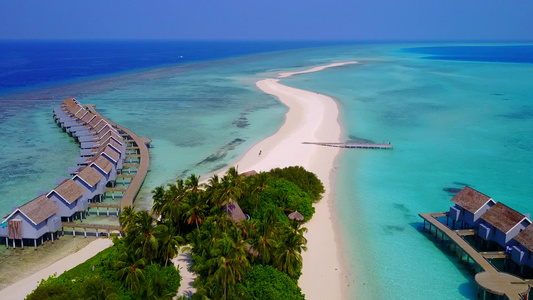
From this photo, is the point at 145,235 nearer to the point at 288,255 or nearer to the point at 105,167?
the point at 288,255

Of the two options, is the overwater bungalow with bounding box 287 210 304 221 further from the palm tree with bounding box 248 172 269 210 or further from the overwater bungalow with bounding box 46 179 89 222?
the overwater bungalow with bounding box 46 179 89 222

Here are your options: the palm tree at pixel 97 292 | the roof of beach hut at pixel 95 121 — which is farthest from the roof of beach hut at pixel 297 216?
the roof of beach hut at pixel 95 121

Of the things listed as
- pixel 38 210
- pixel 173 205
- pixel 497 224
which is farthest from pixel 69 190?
pixel 497 224

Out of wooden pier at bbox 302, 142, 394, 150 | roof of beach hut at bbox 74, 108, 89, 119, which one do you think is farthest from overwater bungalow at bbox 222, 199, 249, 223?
roof of beach hut at bbox 74, 108, 89, 119

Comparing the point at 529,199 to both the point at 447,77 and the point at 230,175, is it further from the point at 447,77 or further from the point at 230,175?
the point at 447,77

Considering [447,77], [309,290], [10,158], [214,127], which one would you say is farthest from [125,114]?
[447,77]

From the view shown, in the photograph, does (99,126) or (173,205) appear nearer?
(173,205)
